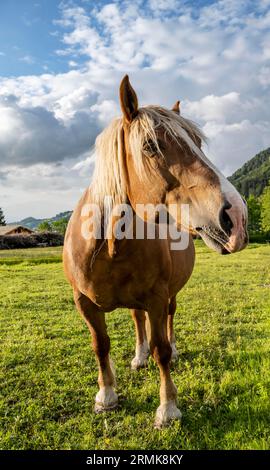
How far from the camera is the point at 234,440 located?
10.1ft

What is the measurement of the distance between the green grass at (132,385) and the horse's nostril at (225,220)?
2089mm

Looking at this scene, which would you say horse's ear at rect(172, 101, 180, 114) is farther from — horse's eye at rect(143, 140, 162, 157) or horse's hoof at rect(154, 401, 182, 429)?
horse's hoof at rect(154, 401, 182, 429)

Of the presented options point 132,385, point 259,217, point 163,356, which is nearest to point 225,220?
point 163,356

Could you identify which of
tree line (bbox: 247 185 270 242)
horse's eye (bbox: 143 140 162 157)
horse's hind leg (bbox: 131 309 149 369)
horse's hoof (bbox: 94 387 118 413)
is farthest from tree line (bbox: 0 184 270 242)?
horse's eye (bbox: 143 140 162 157)

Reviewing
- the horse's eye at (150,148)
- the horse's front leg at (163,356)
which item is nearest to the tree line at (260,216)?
the horse's front leg at (163,356)

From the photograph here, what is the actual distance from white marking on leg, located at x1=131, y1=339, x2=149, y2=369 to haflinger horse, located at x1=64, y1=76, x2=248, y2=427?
710 mm

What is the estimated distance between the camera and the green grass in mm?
3260

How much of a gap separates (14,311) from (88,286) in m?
6.40

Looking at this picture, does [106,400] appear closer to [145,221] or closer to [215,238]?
[145,221]

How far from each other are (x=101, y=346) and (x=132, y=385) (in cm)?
86
